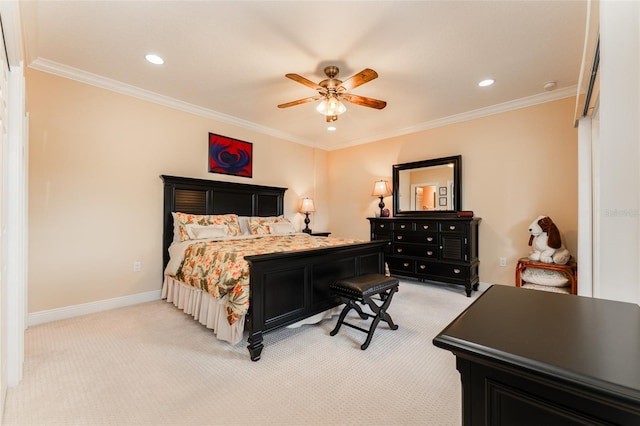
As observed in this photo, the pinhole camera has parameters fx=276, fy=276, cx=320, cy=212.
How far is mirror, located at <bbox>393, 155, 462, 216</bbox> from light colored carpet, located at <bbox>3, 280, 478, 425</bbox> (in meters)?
2.18

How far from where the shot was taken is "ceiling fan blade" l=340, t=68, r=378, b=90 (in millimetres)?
2303

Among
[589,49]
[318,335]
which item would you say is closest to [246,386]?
[318,335]

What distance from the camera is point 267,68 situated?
9.28 ft

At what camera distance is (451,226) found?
3.83m

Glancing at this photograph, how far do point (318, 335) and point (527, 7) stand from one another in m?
3.03

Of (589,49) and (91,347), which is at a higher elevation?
(589,49)

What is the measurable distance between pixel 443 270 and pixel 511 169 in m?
1.63

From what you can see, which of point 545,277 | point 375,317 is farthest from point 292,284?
point 545,277

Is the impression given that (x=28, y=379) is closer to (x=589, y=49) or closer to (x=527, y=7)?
(x=589, y=49)

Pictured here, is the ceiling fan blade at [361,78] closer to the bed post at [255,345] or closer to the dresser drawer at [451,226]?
the bed post at [255,345]

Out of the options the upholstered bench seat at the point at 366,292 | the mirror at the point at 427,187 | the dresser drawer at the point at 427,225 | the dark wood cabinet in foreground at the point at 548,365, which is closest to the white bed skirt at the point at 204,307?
the upholstered bench seat at the point at 366,292

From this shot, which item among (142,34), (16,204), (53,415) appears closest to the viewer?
(53,415)

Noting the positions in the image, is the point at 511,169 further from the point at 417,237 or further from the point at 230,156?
the point at 230,156

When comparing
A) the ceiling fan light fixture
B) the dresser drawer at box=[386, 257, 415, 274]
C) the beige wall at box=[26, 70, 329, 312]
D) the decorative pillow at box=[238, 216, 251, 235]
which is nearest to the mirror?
the dresser drawer at box=[386, 257, 415, 274]
